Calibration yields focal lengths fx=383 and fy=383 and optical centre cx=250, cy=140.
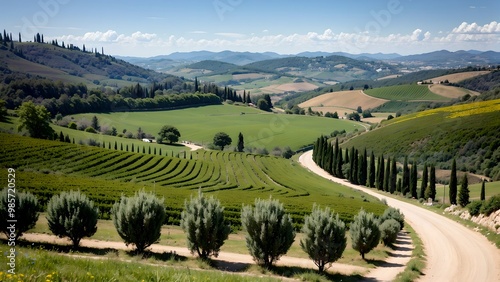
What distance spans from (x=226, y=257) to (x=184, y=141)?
94.0m

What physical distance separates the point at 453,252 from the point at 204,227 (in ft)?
61.1

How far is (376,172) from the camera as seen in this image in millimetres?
72000

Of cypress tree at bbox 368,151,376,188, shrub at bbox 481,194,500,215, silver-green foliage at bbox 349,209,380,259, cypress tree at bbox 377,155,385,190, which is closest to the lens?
silver-green foliage at bbox 349,209,380,259

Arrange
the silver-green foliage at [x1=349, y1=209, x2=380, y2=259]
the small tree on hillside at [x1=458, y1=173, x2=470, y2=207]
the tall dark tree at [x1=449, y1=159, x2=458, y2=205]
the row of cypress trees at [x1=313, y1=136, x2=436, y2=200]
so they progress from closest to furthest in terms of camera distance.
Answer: the silver-green foliage at [x1=349, y1=209, x2=380, y2=259]
the small tree on hillside at [x1=458, y1=173, x2=470, y2=207]
the tall dark tree at [x1=449, y1=159, x2=458, y2=205]
the row of cypress trees at [x1=313, y1=136, x2=436, y2=200]

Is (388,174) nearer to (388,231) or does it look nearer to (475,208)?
(475,208)

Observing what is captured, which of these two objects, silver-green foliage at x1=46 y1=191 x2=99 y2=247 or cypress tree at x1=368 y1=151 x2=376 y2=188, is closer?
silver-green foliage at x1=46 y1=191 x2=99 y2=247

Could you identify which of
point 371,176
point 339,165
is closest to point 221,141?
point 339,165

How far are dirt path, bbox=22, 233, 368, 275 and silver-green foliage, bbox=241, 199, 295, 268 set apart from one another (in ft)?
4.09

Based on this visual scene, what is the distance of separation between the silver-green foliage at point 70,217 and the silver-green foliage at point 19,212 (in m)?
0.83

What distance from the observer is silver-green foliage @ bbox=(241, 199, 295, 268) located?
1948 centimetres

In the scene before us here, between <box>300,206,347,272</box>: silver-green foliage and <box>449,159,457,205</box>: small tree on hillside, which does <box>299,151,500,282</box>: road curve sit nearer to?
<box>300,206,347,272</box>: silver-green foliage

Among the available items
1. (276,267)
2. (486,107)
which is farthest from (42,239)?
(486,107)

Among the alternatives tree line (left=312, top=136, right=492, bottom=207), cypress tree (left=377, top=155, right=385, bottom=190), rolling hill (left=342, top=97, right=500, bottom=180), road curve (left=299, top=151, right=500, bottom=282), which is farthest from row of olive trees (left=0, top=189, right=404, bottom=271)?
rolling hill (left=342, top=97, right=500, bottom=180)

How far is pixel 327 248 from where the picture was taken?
1928 cm
